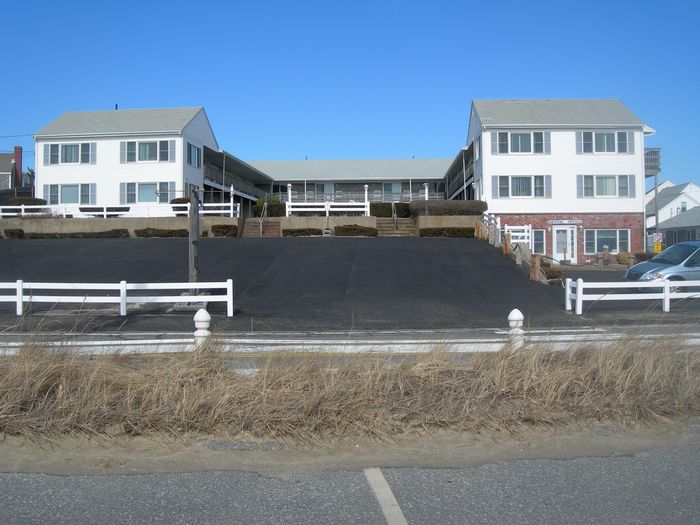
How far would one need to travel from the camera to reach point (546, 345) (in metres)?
6.68

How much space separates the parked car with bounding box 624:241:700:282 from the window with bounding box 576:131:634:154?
74.5 ft

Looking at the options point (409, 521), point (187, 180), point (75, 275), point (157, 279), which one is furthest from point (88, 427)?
point (187, 180)

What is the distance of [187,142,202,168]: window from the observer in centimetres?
4031

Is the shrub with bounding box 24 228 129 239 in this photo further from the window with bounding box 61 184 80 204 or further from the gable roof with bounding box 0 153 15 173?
the gable roof with bounding box 0 153 15 173

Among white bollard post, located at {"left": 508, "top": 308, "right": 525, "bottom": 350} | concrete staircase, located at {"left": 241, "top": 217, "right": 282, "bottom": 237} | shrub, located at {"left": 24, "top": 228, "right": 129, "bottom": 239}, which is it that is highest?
concrete staircase, located at {"left": 241, "top": 217, "right": 282, "bottom": 237}

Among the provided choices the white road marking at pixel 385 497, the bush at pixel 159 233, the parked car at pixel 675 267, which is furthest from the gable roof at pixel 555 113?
the white road marking at pixel 385 497

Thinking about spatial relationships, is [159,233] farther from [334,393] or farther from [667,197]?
[667,197]

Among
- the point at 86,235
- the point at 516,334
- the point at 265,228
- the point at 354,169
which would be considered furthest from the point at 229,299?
the point at 354,169

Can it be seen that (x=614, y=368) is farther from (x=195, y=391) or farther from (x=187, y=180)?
(x=187, y=180)

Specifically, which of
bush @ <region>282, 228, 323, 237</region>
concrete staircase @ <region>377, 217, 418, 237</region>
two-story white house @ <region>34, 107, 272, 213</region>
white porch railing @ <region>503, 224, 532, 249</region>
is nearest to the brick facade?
concrete staircase @ <region>377, 217, 418, 237</region>

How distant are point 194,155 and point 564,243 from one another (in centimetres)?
2623

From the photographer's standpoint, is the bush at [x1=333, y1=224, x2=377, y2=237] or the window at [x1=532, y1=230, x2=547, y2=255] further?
the window at [x1=532, y1=230, x2=547, y2=255]

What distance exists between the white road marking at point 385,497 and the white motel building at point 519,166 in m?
35.0

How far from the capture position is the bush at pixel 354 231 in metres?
31.1
